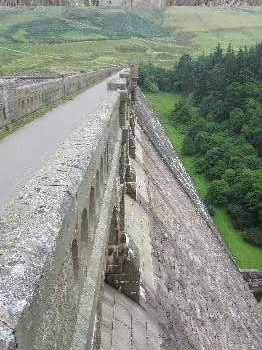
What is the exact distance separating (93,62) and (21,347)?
85450mm

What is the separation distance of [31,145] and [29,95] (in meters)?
5.31

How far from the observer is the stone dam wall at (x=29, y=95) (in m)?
14.6

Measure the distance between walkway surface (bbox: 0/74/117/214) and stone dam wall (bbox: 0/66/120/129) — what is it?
58 cm

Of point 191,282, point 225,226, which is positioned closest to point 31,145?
point 191,282

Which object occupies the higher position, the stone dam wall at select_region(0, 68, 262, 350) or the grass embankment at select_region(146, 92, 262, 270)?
the stone dam wall at select_region(0, 68, 262, 350)

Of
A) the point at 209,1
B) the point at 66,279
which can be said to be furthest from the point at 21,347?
the point at 209,1

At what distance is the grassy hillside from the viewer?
329 ft

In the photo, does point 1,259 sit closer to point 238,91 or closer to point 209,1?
point 209,1

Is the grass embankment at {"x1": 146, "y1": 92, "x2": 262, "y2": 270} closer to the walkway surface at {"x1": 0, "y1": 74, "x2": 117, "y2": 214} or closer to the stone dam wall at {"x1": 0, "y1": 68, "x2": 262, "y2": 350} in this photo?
the stone dam wall at {"x1": 0, "y1": 68, "x2": 262, "y2": 350}

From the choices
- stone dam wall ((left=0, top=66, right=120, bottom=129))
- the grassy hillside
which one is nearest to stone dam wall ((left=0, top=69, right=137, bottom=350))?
stone dam wall ((left=0, top=66, right=120, bottom=129))

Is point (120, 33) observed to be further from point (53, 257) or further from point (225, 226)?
point (53, 257)

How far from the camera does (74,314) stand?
375 cm

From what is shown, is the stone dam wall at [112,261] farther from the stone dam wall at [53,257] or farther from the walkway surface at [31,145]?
the walkway surface at [31,145]

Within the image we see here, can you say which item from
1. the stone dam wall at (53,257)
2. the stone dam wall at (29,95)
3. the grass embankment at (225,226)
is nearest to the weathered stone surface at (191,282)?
the grass embankment at (225,226)
